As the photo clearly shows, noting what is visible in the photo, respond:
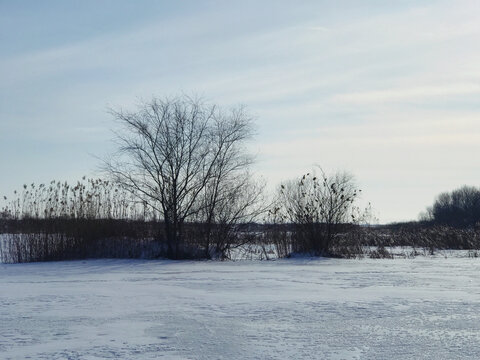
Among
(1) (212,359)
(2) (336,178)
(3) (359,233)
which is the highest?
(2) (336,178)

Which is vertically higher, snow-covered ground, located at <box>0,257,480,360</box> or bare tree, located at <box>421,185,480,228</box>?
bare tree, located at <box>421,185,480,228</box>

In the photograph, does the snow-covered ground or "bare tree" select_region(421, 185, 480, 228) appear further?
"bare tree" select_region(421, 185, 480, 228)

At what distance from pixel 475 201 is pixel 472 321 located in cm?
7109

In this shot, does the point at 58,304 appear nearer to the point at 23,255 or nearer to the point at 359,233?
the point at 23,255

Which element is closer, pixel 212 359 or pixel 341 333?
pixel 212 359

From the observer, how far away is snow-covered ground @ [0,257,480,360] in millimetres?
5344

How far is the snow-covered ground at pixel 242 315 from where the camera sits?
5344 mm

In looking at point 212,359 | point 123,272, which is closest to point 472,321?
point 212,359

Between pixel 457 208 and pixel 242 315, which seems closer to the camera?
pixel 242 315

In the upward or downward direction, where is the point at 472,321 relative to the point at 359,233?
downward

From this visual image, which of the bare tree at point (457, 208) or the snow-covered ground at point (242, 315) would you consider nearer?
the snow-covered ground at point (242, 315)

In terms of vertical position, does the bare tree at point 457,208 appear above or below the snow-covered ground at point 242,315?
above

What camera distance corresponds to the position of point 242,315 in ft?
23.1

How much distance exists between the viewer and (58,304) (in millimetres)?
7938
